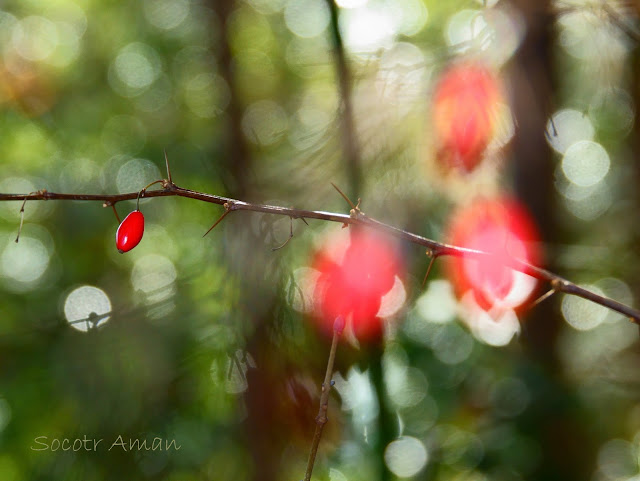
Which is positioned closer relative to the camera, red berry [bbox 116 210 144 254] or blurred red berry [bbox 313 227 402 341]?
red berry [bbox 116 210 144 254]

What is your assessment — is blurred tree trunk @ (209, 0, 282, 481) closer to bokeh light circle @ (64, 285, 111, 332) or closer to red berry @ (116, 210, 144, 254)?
red berry @ (116, 210, 144, 254)

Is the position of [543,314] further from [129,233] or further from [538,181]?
[129,233]

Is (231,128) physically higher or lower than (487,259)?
higher

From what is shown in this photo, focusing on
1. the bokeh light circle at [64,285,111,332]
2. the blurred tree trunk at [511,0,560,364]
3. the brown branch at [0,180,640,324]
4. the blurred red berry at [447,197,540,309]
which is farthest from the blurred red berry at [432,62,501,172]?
the bokeh light circle at [64,285,111,332]

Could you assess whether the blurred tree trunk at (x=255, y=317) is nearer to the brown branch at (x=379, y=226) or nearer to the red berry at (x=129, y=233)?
the red berry at (x=129, y=233)

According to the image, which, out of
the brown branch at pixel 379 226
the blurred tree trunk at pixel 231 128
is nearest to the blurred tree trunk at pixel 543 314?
the blurred tree trunk at pixel 231 128

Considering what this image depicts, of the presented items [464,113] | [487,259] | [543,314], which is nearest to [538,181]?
[543,314]

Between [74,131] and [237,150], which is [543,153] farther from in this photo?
[74,131]

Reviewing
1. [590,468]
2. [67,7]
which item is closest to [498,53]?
[590,468]

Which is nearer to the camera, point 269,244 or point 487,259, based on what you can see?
point 487,259
